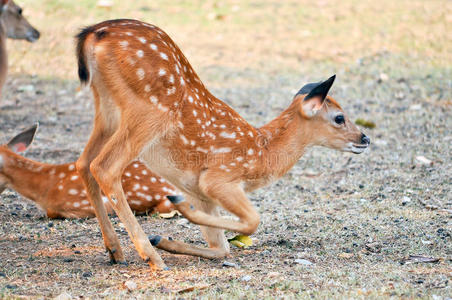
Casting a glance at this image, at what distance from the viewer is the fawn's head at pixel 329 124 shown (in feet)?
16.9

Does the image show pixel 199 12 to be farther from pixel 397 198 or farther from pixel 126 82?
pixel 126 82

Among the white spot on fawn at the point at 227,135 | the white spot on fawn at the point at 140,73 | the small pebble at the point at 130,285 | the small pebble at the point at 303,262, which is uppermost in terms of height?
the white spot on fawn at the point at 140,73

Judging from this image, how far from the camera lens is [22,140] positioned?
6.30 meters

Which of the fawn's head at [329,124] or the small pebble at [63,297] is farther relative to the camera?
the fawn's head at [329,124]

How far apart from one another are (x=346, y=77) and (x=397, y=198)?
4656 millimetres

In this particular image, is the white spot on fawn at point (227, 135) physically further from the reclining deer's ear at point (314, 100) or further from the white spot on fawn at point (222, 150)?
the reclining deer's ear at point (314, 100)

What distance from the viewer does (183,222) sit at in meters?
5.83

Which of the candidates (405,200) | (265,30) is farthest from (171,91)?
(265,30)

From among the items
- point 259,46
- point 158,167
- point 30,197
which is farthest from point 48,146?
point 259,46

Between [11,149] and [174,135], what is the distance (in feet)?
7.35

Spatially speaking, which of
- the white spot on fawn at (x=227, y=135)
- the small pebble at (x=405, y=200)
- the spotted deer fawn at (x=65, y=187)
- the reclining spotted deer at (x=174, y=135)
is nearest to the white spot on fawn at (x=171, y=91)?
the reclining spotted deer at (x=174, y=135)

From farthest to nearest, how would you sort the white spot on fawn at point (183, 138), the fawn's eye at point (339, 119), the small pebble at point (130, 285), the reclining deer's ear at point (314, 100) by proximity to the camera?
the fawn's eye at point (339, 119) → the reclining deer's ear at point (314, 100) → the white spot on fawn at point (183, 138) → the small pebble at point (130, 285)

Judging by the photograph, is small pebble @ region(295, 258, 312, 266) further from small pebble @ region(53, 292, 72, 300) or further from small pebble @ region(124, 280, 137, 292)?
small pebble @ region(53, 292, 72, 300)

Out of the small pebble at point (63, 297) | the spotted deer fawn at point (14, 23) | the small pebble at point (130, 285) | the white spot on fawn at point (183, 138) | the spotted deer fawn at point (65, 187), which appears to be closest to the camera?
the small pebble at point (63, 297)
